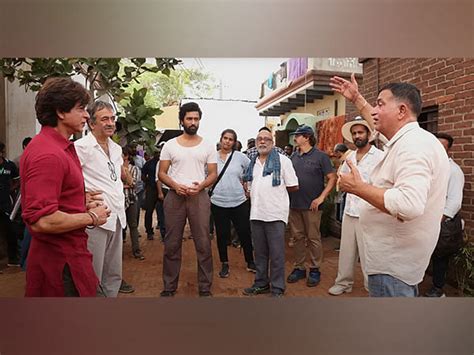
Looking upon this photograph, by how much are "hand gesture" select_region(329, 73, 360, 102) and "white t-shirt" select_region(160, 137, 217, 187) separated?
0.75 metres

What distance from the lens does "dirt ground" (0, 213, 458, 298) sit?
241cm

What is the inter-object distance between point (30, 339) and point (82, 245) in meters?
0.83

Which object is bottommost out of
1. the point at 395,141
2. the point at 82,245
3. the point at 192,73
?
the point at 82,245

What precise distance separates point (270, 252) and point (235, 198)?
0.37 meters

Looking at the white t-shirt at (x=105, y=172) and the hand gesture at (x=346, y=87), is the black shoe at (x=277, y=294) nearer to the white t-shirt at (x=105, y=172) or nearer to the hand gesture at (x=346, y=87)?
the white t-shirt at (x=105, y=172)

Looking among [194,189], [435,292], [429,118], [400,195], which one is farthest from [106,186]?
[435,292]

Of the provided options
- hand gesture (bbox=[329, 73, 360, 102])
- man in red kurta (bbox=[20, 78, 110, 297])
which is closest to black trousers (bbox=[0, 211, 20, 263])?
man in red kurta (bbox=[20, 78, 110, 297])

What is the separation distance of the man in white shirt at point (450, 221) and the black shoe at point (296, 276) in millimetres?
660

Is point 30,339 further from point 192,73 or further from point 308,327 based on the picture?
point 192,73

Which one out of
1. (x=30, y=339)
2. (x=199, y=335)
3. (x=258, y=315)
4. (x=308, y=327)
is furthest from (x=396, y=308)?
(x=30, y=339)

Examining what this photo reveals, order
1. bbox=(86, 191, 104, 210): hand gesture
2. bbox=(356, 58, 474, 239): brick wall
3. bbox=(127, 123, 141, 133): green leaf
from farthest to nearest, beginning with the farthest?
bbox=(127, 123, 141, 133): green leaf, bbox=(356, 58, 474, 239): brick wall, bbox=(86, 191, 104, 210): hand gesture

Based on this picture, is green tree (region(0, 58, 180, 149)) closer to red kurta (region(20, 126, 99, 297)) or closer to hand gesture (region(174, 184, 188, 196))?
hand gesture (region(174, 184, 188, 196))
